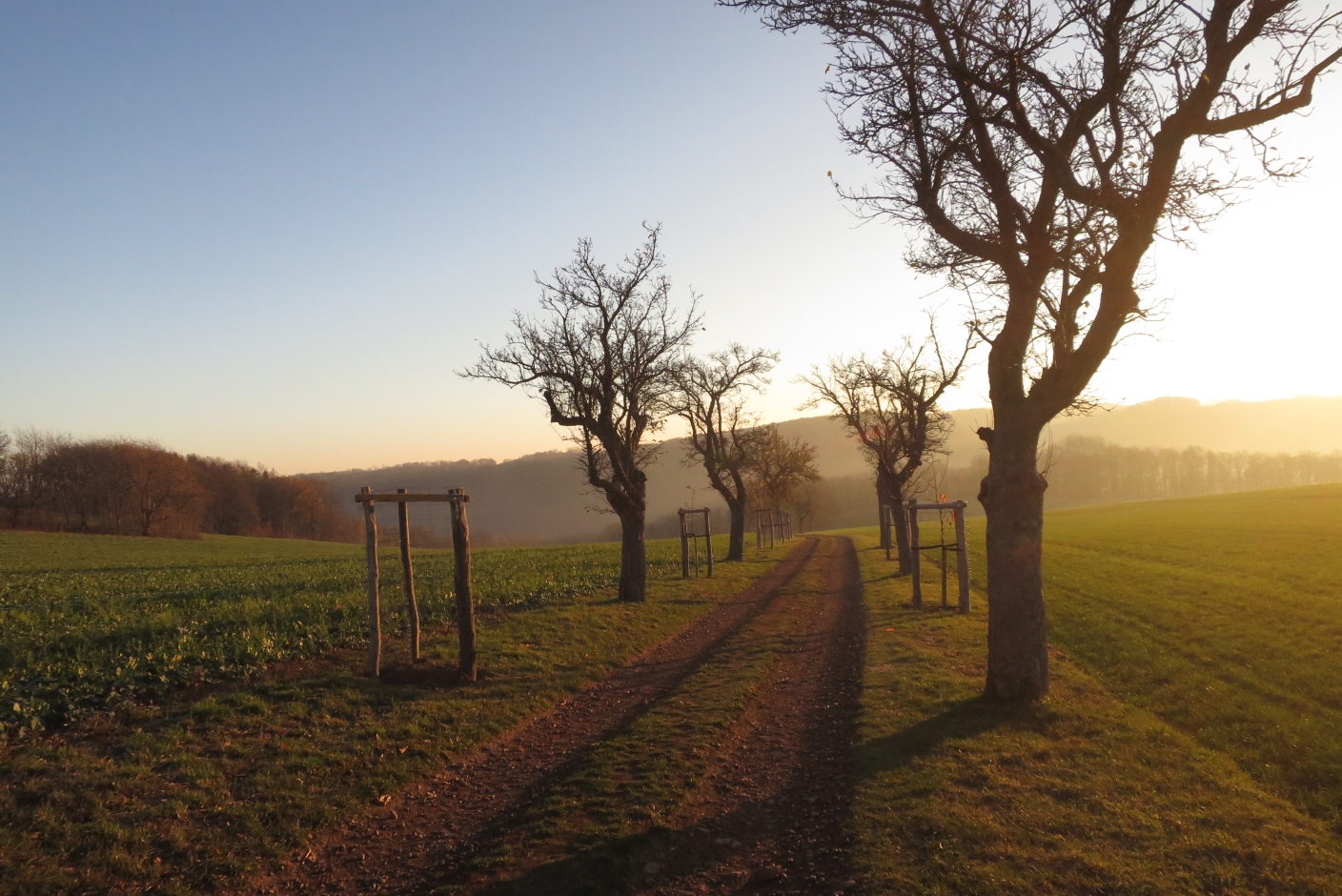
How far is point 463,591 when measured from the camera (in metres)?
11.7

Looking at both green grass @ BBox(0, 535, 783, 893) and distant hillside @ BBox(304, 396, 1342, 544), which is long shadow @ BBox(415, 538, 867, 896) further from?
distant hillside @ BBox(304, 396, 1342, 544)

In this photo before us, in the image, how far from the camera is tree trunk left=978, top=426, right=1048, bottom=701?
9562mm

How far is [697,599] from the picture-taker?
867 inches

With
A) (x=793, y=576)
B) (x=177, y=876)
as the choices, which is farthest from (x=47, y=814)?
(x=793, y=576)

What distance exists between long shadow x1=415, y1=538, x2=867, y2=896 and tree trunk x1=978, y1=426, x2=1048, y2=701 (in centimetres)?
271

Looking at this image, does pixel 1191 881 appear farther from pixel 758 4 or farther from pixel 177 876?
pixel 758 4

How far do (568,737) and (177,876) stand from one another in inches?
176

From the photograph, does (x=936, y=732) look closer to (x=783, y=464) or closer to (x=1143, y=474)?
(x=783, y=464)

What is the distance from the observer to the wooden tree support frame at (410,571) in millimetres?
10750

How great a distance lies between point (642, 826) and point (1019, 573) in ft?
19.1

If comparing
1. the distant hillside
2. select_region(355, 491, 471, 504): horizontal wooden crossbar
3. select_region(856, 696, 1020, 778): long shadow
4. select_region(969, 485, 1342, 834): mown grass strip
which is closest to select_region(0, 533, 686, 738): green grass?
select_region(355, 491, 471, 504): horizontal wooden crossbar

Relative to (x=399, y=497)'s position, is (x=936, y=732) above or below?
below

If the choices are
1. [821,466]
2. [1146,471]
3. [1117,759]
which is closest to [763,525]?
[1117,759]

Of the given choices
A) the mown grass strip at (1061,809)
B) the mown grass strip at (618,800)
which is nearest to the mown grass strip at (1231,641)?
the mown grass strip at (1061,809)
